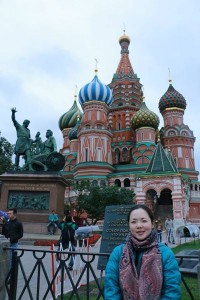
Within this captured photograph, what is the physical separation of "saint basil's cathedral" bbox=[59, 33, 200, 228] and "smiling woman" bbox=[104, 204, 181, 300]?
27.7 m

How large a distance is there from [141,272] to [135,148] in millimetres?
40461

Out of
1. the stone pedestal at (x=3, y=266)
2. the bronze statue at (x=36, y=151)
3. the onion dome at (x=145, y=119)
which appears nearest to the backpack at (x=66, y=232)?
the stone pedestal at (x=3, y=266)

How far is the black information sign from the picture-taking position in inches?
227

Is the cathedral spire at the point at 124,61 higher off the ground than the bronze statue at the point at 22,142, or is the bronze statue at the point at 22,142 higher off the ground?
the cathedral spire at the point at 124,61

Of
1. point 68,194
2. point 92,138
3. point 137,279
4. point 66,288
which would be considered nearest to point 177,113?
point 92,138

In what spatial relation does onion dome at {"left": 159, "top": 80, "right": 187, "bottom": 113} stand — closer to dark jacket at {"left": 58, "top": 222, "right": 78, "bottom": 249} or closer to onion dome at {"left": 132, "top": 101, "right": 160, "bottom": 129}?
onion dome at {"left": 132, "top": 101, "right": 160, "bottom": 129}

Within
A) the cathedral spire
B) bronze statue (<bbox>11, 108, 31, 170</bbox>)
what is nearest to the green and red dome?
the cathedral spire

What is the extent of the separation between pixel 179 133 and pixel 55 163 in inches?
1275

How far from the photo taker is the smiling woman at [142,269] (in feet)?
8.15

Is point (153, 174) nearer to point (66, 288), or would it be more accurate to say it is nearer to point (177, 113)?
point (177, 113)

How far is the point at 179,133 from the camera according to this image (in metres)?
44.9

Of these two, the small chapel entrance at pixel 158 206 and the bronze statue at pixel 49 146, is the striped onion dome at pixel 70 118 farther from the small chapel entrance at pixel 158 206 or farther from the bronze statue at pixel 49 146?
the bronze statue at pixel 49 146

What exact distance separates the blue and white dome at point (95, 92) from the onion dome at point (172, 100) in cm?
1033

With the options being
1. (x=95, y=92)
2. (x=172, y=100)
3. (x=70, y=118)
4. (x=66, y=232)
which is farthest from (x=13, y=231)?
(x=70, y=118)
